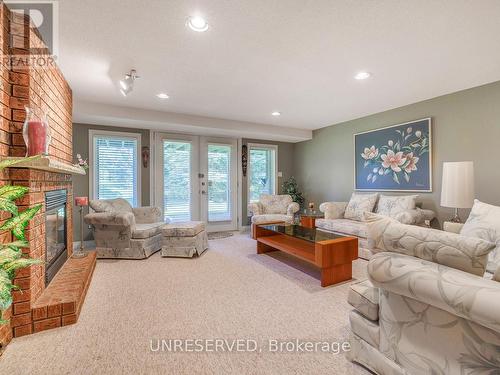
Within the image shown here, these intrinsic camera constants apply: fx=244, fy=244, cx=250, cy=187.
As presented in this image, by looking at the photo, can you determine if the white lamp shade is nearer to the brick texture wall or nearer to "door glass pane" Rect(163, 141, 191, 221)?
the brick texture wall

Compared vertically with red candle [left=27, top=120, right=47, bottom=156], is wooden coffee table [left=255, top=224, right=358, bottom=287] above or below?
below

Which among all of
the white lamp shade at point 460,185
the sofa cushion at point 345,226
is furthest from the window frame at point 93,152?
the white lamp shade at point 460,185

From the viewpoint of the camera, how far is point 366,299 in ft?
4.55

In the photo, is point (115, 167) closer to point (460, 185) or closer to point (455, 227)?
point (455, 227)

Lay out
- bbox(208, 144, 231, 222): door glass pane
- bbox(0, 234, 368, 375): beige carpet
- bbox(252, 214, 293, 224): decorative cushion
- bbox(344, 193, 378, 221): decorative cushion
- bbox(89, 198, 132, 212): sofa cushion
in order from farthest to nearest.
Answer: bbox(208, 144, 231, 222): door glass pane, bbox(252, 214, 293, 224): decorative cushion, bbox(344, 193, 378, 221): decorative cushion, bbox(89, 198, 132, 212): sofa cushion, bbox(0, 234, 368, 375): beige carpet

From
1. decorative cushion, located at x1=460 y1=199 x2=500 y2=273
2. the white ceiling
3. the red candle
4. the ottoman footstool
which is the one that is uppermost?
the white ceiling

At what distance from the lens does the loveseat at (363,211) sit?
10.8ft

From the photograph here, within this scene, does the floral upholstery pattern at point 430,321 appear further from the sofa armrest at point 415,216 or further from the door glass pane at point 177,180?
the door glass pane at point 177,180

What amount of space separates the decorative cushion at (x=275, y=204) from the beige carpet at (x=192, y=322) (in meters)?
1.89

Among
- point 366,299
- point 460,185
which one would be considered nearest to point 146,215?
point 366,299

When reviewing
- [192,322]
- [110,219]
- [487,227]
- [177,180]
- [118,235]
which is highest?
[177,180]

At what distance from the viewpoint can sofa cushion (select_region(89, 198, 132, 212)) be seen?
357 centimetres

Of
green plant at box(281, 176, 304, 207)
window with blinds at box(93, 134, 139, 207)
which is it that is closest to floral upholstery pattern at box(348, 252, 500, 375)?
window with blinds at box(93, 134, 139, 207)

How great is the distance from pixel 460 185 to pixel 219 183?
4.00 m
